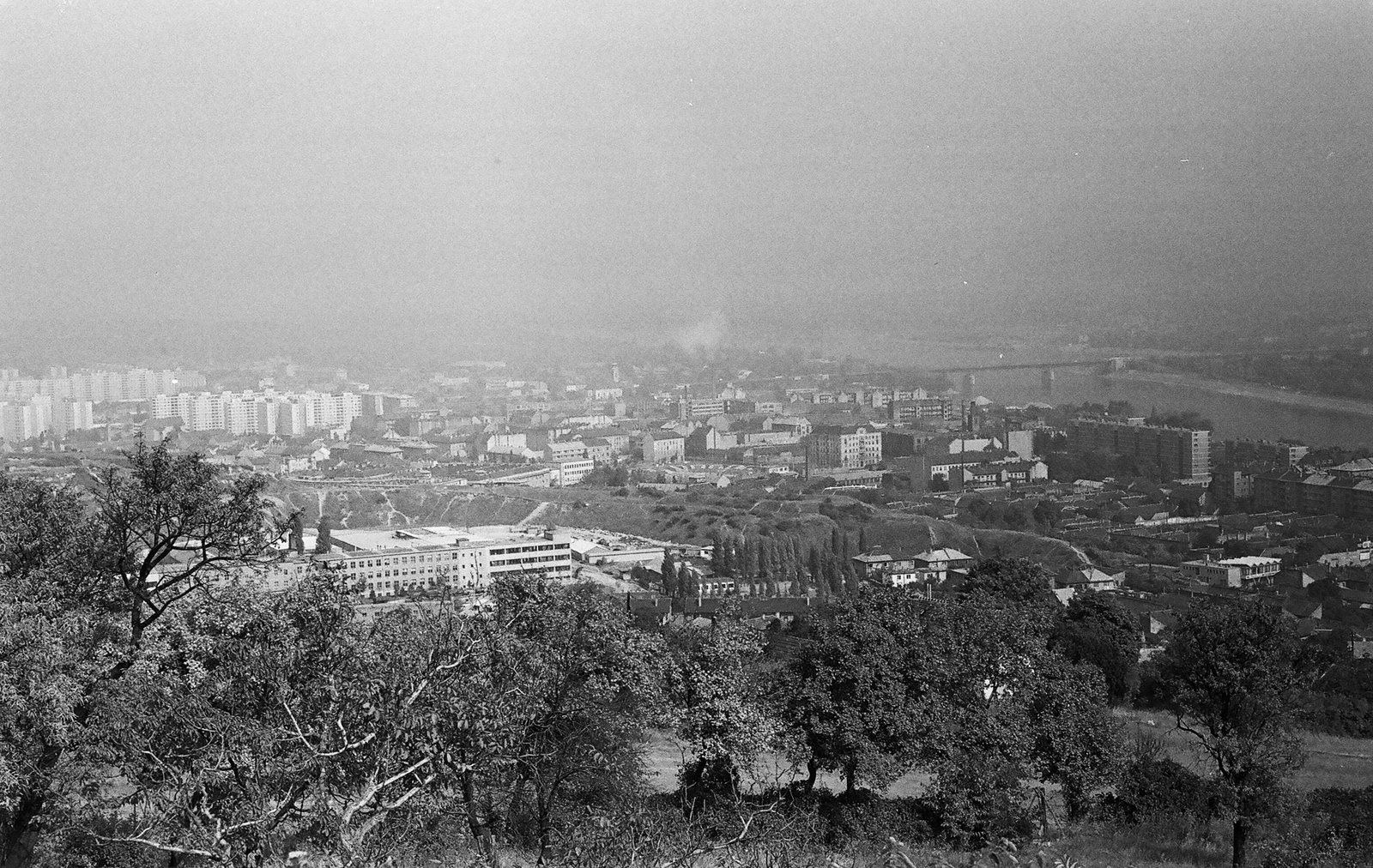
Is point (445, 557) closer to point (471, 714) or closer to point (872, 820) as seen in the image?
point (872, 820)

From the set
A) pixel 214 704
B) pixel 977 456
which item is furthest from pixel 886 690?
pixel 977 456

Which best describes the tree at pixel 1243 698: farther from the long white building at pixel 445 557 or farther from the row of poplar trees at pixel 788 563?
the row of poplar trees at pixel 788 563

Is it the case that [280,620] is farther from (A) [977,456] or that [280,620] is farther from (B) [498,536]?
(A) [977,456]

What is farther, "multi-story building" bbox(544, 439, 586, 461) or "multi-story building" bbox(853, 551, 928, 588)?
"multi-story building" bbox(544, 439, 586, 461)

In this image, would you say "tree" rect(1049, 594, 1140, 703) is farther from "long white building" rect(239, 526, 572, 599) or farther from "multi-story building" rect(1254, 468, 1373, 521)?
"multi-story building" rect(1254, 468, 1373, 521)

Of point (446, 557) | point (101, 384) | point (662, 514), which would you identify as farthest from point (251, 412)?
point (446, 557)

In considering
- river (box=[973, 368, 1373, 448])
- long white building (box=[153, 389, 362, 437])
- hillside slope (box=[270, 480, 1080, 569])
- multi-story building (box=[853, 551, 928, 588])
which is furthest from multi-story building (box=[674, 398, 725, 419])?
multi-story building (box=[853, 551, 928, 588])

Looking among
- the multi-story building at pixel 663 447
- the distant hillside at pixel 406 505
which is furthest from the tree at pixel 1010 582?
the multi-story building at pixel 663 447
